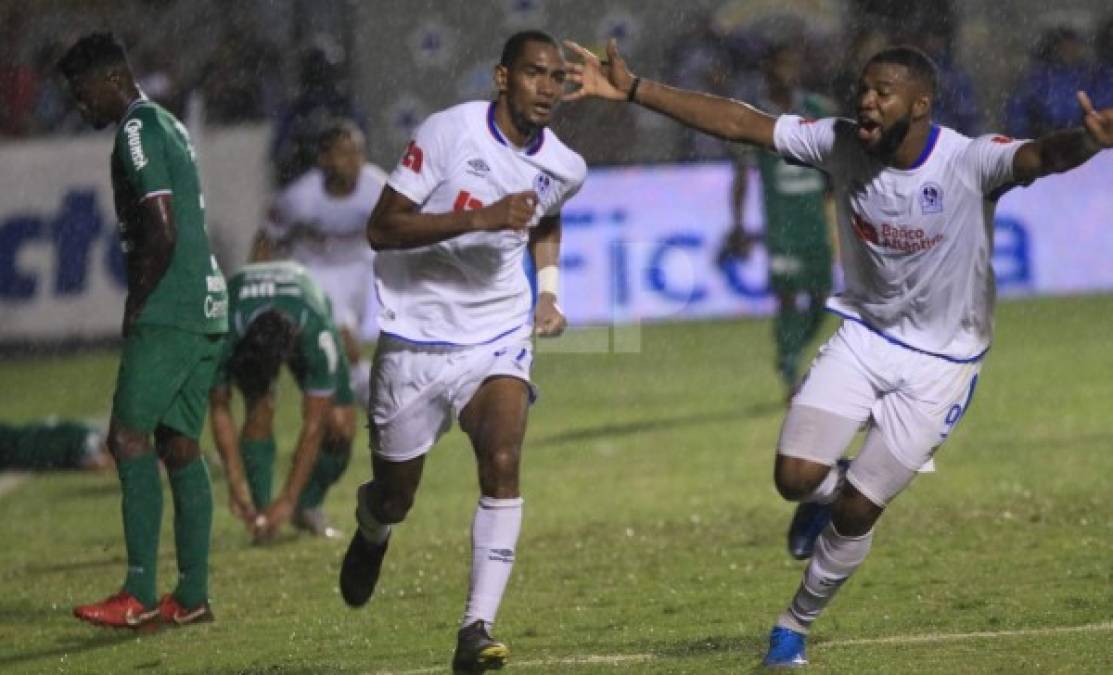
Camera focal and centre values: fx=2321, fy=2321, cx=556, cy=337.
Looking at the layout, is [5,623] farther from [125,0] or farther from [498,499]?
[125,0]

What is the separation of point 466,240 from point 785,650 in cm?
197

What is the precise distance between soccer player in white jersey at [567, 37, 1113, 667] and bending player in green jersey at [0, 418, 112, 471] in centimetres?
838

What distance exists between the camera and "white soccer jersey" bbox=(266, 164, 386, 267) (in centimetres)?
1435

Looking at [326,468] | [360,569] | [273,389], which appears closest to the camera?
[360,569]

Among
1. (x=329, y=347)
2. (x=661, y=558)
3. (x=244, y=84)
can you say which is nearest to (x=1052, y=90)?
(x=244, y=84)

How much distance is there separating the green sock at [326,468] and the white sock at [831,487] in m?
4.08

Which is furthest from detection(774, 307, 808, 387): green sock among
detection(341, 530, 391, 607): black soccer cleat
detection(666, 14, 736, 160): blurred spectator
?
detection(341, 530, 391, 607): black soccer cleat

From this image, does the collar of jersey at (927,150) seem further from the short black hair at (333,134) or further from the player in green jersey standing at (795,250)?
the player in green jersey standing at (795,250)

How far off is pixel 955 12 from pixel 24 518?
12.9m

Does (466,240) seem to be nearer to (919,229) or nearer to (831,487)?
(919,229)

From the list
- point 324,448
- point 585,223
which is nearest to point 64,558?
point 324,448

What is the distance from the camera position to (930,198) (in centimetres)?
832

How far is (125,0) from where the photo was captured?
2478 centimetres

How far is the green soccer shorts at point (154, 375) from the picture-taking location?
980cm
